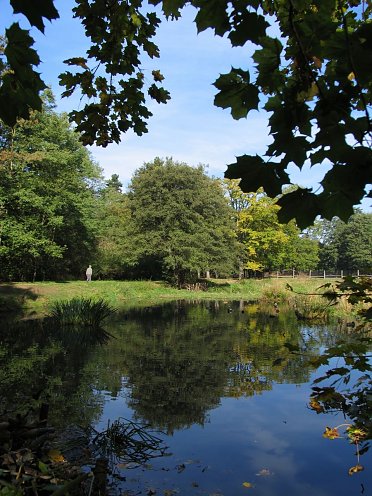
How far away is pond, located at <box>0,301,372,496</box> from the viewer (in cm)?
403

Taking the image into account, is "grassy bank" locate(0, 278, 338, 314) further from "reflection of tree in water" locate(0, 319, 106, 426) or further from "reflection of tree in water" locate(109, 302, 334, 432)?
"reflection of tree in water" locate(0, 319, 106, 426)

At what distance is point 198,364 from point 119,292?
770 inches

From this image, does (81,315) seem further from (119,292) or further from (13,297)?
(119,292)

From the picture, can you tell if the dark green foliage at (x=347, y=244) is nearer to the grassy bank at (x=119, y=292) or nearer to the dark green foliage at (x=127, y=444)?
the grassy bank at (x=119, y=292)

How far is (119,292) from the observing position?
2755cm

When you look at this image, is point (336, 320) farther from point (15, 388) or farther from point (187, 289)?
point (187, 289)

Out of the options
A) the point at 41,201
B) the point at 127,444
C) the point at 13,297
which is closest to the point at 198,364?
the point at 127,444

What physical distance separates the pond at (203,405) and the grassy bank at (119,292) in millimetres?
8343

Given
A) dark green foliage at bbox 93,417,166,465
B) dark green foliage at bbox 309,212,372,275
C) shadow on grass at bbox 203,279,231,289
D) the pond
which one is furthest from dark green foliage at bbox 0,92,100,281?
dark green foliage at bbox 309,212,372,275

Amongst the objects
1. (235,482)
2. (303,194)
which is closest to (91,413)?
(235,482)

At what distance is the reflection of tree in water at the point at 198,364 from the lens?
6121 millimetres

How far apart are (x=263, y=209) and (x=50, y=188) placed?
22.3 metres

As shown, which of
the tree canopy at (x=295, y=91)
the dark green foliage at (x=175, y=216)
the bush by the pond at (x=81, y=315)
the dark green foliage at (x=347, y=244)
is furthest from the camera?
the dark green foliage at (x=347, y=244)

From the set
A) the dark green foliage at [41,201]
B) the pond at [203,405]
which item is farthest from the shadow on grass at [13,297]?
the pond at [203,405]
